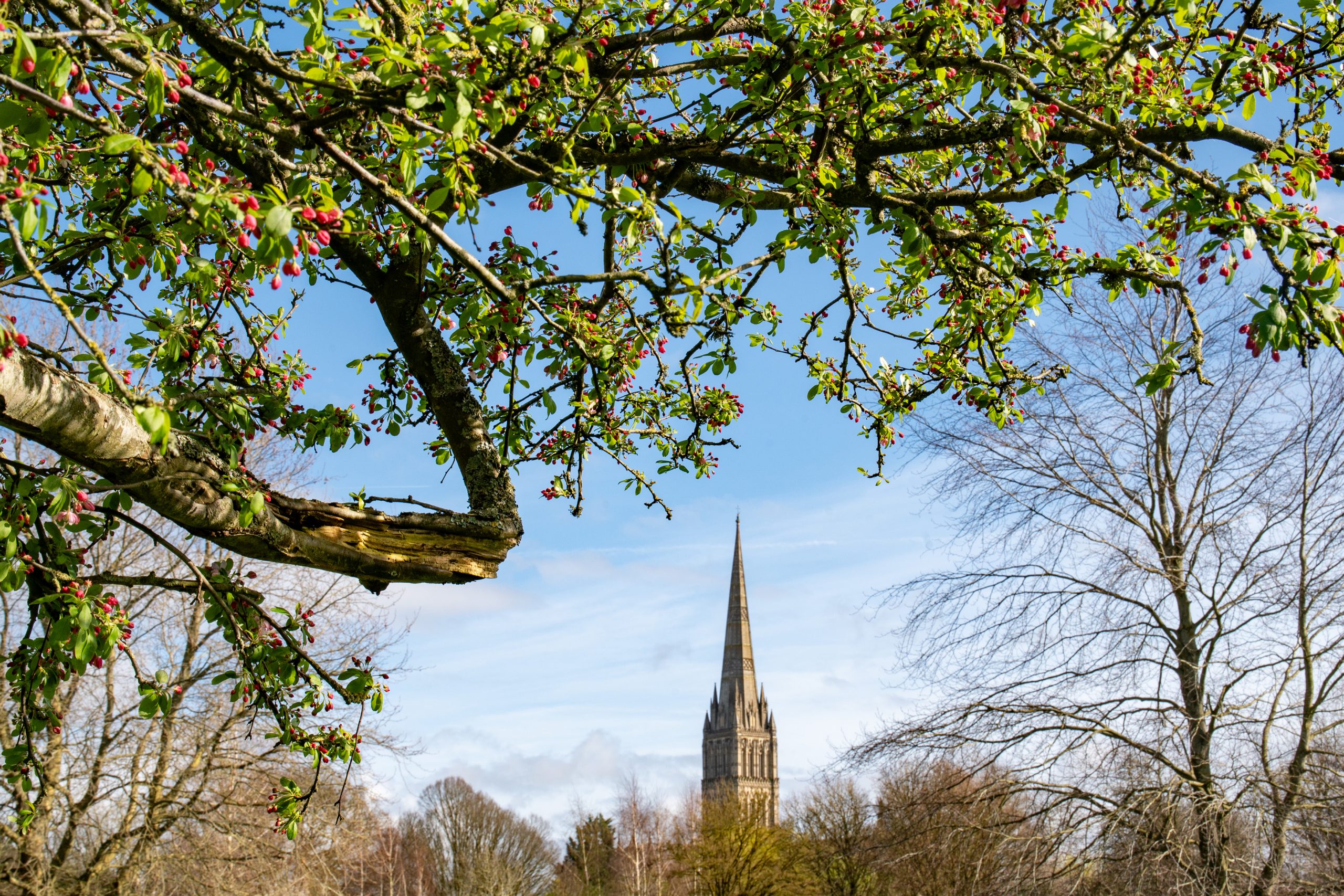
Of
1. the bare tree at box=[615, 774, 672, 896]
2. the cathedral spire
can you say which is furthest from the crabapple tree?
the cathedral spire

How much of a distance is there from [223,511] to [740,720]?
10434 cm

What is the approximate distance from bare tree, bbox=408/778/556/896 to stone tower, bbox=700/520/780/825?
143 ft

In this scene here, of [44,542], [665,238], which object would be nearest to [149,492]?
[44,542]

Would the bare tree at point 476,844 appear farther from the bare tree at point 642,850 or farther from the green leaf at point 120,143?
the green leaf at point 120,143

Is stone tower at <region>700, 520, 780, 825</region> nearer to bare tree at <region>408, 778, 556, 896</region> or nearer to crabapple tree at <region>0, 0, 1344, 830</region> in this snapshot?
bare tree at <region>408, 778, 556, 896</region>

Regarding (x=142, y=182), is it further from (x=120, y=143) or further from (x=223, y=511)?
(x=223, y=511)

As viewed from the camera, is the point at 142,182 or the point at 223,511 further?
the point at 223,511

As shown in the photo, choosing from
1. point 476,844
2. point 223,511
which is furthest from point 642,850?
point 223,511

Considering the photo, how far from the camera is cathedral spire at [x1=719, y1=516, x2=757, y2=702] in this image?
10375 centimetres

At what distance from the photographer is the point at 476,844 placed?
1996 inches

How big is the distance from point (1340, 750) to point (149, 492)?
1219 centimetres

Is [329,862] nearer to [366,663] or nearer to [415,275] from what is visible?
[366,663]

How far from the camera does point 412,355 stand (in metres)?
4.59

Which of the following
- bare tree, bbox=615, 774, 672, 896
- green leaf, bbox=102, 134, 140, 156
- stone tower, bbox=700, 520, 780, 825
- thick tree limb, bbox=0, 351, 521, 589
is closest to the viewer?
green leaf, bbox=102, 134, 140, 156
